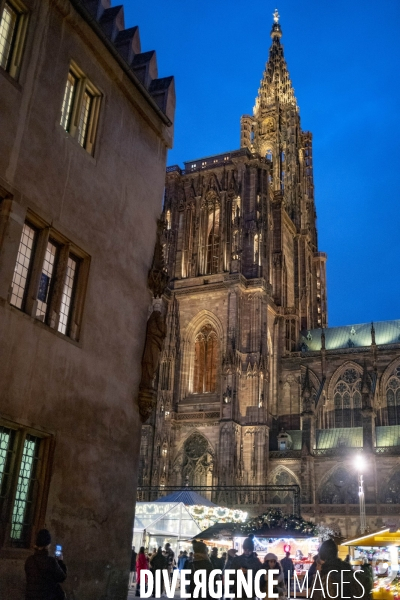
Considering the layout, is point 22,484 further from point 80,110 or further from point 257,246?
point 257,246

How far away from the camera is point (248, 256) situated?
48.4 meters

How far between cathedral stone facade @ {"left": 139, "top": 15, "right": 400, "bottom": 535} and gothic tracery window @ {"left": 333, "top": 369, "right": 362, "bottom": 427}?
0.08 meters

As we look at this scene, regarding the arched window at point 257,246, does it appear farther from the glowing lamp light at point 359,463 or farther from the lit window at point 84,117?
the lit window at point 84,117

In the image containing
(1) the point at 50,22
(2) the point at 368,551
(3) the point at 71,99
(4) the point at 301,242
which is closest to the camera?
(1) the point at 50,22

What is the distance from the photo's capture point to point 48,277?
1109 cm

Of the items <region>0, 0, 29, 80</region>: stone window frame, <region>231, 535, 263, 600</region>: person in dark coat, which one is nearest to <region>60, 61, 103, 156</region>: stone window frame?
<region>0, 0, 29, 80</region>: stone window frame

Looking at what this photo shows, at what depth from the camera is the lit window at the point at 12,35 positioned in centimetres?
1025

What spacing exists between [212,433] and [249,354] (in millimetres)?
6271

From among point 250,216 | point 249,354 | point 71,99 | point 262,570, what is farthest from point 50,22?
point 250,216

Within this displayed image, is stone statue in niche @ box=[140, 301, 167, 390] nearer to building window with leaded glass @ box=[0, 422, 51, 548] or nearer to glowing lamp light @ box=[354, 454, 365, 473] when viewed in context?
building window with leaded glass @ box=[0, 422, 51, 548]

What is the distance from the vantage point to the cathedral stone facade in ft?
136

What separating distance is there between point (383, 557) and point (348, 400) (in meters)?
25.7

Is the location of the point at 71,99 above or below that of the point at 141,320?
above

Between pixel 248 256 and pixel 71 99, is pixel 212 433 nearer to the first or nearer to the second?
pixel 248 256
